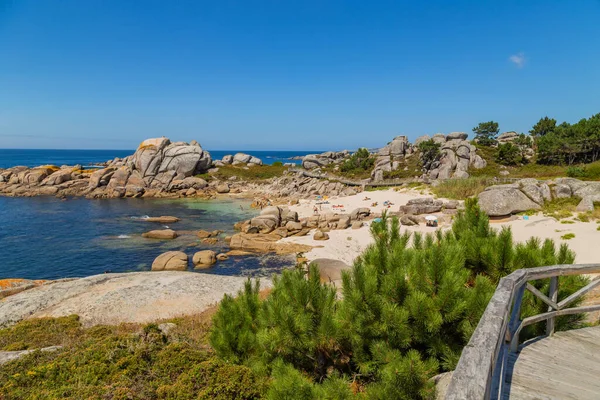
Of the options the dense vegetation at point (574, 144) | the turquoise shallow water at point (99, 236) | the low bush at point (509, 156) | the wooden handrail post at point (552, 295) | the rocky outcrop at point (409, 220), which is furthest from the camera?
the low bush at point (509, 156)

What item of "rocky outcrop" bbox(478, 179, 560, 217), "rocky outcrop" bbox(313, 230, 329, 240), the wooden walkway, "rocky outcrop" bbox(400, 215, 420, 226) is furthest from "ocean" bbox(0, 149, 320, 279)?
the wooden walkway

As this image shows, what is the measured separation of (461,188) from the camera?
31047 millimetres

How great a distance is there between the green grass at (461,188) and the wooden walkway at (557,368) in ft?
89.7

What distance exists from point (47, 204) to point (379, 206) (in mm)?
42551

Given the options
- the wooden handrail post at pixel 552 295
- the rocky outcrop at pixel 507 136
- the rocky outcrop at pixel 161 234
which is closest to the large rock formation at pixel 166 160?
the rocky outcrop at pixel 161 234

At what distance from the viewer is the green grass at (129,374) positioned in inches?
202

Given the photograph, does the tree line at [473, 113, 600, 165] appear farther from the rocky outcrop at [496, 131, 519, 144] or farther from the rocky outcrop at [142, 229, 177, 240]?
the rocky outcrop at [142, 229, 177, 240]

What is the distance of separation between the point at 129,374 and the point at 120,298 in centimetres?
811

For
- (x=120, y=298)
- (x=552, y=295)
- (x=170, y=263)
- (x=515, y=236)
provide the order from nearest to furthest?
(x=552, y=295), (x=120, y=298), (x=515, y=236), (x=170, y=263)

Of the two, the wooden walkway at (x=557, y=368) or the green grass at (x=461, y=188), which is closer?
the wooden walkway at (x=557, y=368)

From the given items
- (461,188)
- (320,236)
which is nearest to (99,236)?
(320,236)

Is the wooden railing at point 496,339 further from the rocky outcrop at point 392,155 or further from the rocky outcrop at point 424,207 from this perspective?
the rocky outcrop at point 392,155

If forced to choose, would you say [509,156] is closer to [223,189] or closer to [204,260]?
[223,189]

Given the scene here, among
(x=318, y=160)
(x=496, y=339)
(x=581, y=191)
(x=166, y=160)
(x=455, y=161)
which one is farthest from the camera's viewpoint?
(x=318, y=160)
